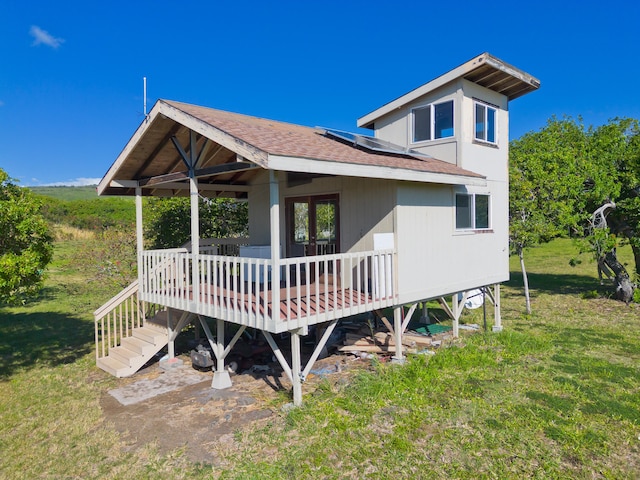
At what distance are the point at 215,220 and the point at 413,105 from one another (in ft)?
25.6

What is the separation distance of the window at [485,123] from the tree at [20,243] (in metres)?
9.46

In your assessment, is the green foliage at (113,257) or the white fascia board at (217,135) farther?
the green foliage at (113,257)

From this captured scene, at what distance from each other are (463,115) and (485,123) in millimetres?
1226

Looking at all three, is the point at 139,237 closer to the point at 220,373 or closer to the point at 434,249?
the point at 220,373

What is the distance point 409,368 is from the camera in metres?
Answer: 8.09

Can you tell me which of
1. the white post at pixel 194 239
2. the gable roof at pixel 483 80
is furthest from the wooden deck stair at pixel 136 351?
the gable roof at pixel 483 80

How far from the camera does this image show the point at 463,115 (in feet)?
32.7

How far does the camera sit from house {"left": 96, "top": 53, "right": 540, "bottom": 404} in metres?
6.99

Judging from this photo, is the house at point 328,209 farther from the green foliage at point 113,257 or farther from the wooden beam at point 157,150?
the green foliage at point 113,257

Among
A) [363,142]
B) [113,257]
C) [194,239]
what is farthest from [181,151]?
[113,257]

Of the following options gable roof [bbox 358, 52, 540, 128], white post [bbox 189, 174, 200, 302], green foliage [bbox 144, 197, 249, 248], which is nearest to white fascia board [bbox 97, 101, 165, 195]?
white post [bbox 189, 174, 200, 302]

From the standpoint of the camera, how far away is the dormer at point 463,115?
394 inches

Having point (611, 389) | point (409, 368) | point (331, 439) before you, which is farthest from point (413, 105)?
point (331, 439)

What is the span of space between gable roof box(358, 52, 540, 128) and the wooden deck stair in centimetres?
733
